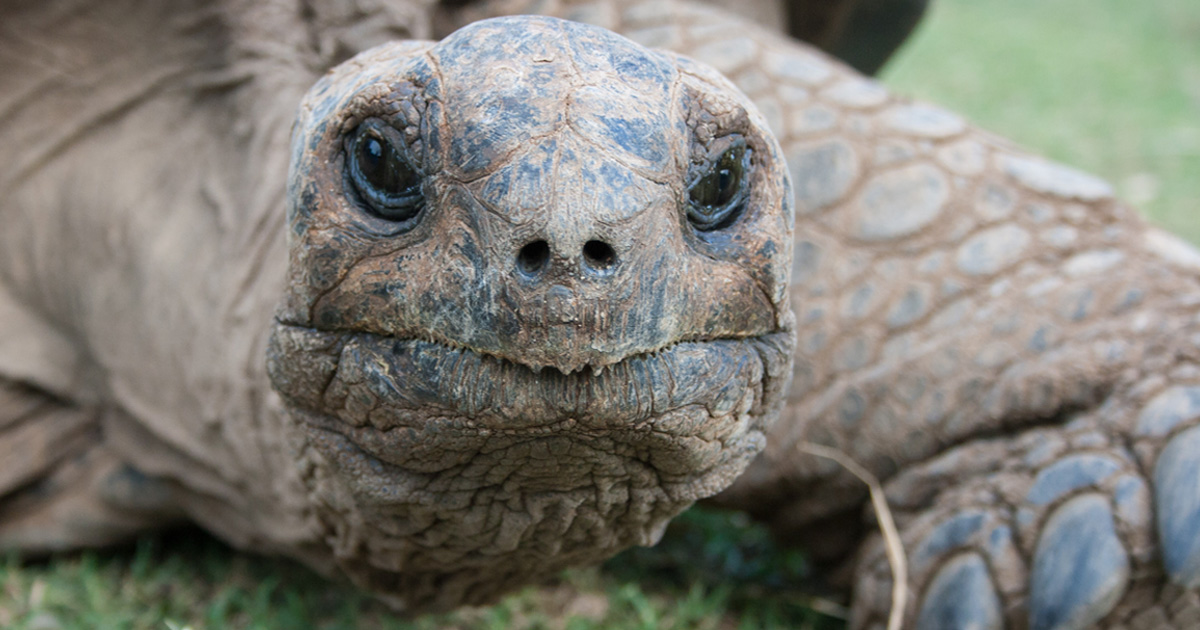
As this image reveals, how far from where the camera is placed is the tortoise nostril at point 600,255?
1099 mm

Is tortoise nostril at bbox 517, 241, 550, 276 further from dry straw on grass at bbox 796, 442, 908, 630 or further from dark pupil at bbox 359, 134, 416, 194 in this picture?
dry straw on grass at bbox 796, 442, 908, 630

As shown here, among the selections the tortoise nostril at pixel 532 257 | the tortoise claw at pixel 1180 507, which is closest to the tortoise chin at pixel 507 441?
the tortoise nostril at pixel 532 257

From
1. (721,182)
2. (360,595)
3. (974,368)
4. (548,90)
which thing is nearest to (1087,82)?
(974,368)

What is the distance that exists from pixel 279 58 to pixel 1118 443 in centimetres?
178

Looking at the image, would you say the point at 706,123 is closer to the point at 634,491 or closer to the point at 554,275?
the point at 554,275

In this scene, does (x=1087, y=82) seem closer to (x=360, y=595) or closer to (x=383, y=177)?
(x=360, y=595)

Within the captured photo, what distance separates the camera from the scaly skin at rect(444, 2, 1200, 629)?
1.84 meters

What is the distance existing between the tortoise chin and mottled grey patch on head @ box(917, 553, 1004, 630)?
64cm

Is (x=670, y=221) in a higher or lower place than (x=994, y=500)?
higher

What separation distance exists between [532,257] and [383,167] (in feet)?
0.92

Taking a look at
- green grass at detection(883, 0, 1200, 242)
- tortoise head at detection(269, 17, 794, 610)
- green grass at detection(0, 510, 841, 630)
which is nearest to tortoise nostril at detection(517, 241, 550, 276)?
tortoise head at detection(269, 17, 794, 610)

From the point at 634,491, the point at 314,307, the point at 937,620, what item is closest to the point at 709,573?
the point at 937,620

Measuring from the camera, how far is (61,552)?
8.03ft

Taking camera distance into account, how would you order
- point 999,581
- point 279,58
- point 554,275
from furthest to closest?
point 279,58, point 999,581, point 554,275
